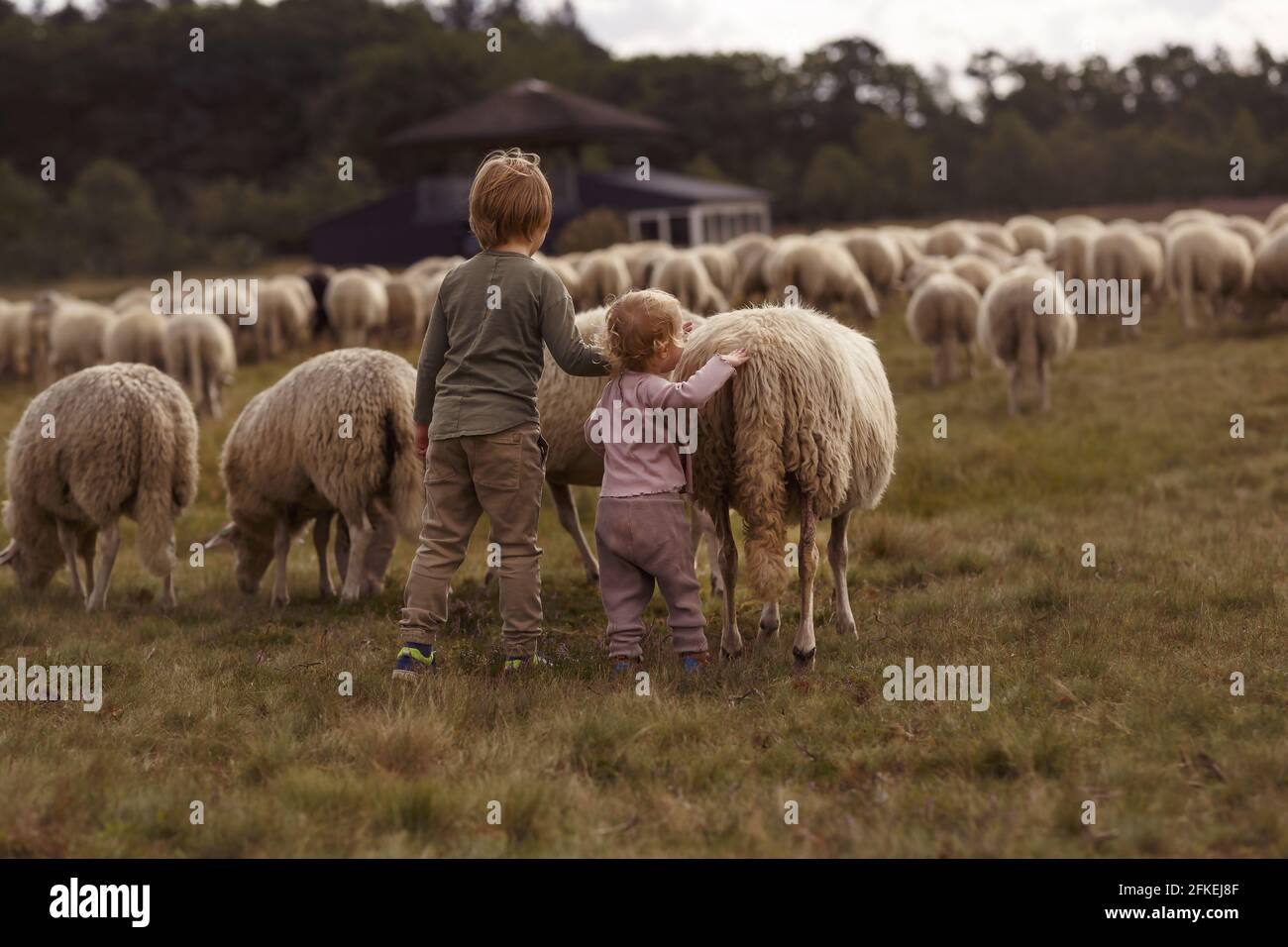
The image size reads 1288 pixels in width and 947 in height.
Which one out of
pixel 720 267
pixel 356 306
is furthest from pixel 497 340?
pixel 720 267

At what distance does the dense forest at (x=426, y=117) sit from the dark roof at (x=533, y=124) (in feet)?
27.3

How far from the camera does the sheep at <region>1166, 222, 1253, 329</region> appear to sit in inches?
690

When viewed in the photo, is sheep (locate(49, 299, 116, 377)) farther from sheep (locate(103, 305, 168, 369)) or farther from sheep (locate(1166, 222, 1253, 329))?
sheep (locate(1166, 222, 1253, 329))

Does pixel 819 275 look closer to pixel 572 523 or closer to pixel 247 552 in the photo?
pixel 572 523

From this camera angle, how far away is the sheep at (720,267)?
926 inches

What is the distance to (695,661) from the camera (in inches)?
213

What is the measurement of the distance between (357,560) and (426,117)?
62.6 meters

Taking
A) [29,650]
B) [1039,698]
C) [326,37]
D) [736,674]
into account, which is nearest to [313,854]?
[736,674]

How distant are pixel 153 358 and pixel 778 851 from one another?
15294 mm

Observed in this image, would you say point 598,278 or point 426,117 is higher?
point 426,117

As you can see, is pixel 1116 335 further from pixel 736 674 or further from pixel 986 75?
pixel 986 75

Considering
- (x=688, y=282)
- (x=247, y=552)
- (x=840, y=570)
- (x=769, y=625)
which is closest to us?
(x=769, y=625)

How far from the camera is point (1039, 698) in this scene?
4.87 meters

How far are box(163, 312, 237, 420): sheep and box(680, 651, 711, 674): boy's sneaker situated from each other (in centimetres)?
1152
